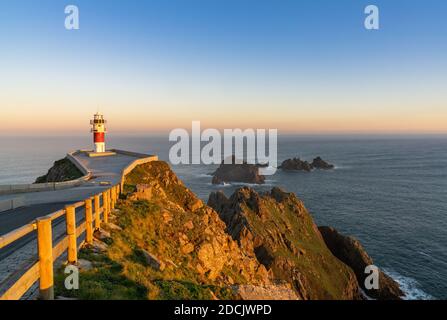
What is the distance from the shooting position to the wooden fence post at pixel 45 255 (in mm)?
5117

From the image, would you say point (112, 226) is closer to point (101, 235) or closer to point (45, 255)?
point (101, 235)

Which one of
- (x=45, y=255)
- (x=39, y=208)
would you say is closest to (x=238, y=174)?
(x=39, y=208)

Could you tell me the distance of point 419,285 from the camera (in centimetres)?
3984

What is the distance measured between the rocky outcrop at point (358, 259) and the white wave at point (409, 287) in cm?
97

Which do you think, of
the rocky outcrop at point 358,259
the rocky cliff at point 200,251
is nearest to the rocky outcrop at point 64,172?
the rocky cliff at point 200,251

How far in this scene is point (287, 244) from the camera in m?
43.8

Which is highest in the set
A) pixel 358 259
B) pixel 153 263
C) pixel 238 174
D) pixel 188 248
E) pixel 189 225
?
pixel 153 263

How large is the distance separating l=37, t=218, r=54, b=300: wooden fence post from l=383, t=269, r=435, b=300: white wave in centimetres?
4530

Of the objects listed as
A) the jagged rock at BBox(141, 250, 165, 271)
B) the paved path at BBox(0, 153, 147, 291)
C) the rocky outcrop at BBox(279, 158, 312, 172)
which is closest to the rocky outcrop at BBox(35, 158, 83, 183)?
the paved path at BBox(0, 153, 147, 291)

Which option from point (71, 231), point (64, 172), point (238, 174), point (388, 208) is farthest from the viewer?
point (238, 174)

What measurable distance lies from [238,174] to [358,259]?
73307 mm

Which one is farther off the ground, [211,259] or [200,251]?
[200,251]

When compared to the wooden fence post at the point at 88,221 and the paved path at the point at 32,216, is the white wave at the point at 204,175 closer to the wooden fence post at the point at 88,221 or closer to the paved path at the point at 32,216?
the paved path at the point at 32,216

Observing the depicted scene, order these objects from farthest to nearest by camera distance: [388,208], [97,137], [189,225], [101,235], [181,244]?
[388,208]
[97,137]
[189,225]
[181,244]
[101,235]
